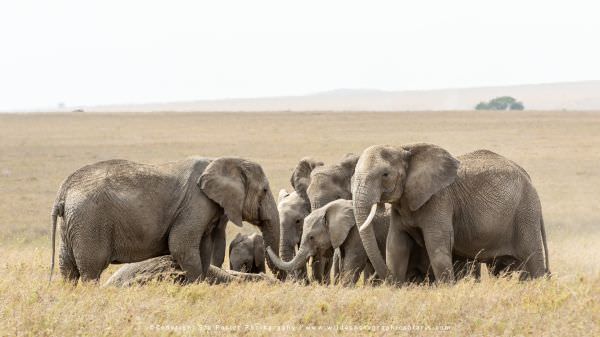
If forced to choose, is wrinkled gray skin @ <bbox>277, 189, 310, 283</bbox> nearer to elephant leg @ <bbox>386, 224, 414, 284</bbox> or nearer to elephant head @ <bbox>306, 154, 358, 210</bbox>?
elephant head @ <bbox>306, 154, 358, 210</bbox>

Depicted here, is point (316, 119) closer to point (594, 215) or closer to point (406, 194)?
point (594, 215)

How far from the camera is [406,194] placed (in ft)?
38.3

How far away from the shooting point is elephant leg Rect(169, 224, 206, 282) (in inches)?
470

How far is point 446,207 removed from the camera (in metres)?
11.8

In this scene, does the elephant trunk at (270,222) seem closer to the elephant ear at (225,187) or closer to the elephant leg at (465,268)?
the elephant ear at (225,187)

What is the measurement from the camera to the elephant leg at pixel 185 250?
470 inches

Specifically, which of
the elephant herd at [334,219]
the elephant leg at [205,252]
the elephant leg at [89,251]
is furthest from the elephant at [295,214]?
the elephant leg at [89,251]

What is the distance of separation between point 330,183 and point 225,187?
2.43m

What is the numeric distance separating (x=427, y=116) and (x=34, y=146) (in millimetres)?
32245

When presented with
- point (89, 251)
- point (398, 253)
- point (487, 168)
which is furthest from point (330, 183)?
point (89, 251)

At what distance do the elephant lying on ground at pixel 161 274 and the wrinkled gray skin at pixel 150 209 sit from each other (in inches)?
6.6

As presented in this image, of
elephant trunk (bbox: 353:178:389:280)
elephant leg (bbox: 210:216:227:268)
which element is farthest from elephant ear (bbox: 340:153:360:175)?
elephant trunk (bbox: 353:178:389:280)

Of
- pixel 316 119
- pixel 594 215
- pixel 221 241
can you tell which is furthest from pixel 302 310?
pixel 316 119

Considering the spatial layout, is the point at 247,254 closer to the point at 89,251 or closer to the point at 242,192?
the point at 242,192
